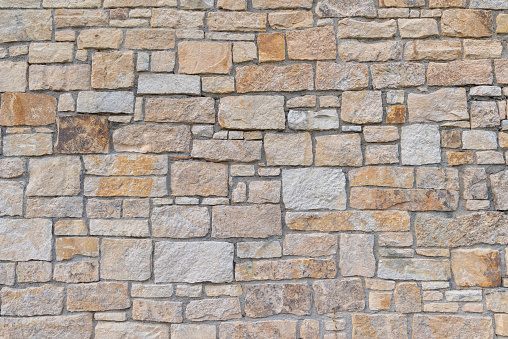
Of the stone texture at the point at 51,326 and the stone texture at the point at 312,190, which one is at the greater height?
the stone texture at the point at 312,190

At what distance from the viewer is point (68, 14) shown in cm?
232

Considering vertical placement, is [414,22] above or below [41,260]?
above

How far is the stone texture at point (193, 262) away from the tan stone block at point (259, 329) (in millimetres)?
285

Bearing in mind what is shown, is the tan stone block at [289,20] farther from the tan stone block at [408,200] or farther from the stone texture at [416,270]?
the stone texture at [416,270]

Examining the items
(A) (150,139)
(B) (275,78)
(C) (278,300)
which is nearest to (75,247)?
(A) (150,139)

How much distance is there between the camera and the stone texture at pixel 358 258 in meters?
2.22

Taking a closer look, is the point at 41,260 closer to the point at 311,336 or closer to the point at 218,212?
the point at 218,212

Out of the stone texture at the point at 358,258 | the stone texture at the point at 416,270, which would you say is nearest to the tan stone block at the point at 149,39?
the stone texture at the point at 358,258

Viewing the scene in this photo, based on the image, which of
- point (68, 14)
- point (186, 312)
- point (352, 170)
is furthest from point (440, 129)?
point (68, 14)

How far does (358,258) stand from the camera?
2227mm

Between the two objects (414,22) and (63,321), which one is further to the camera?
(414,22)

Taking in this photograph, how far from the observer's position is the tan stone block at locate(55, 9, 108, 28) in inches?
91.4

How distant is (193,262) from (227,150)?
728mm

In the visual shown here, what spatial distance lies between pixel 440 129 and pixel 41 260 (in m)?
2.63
